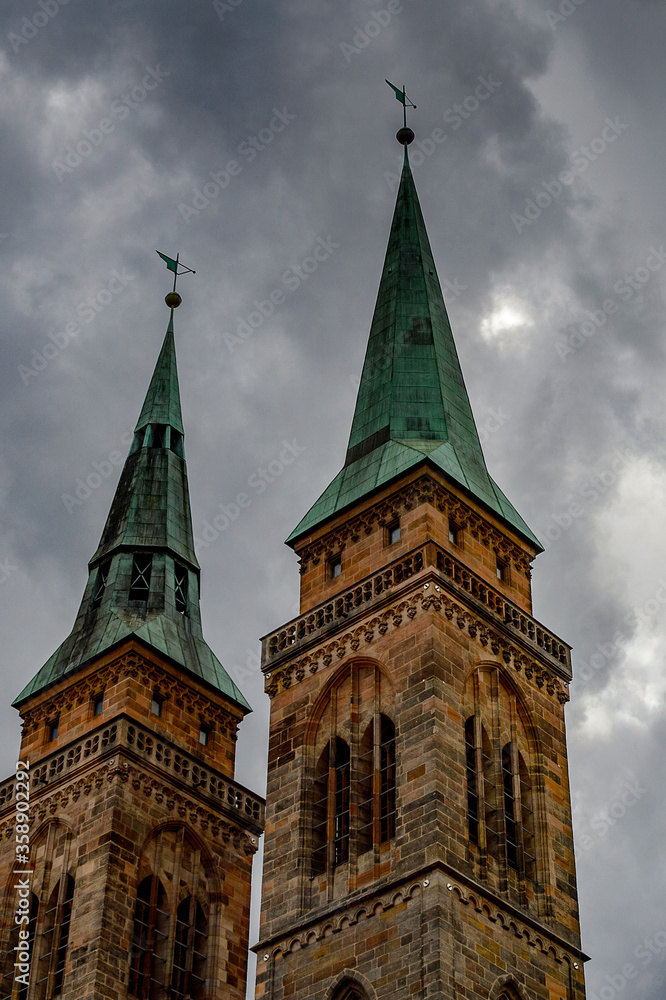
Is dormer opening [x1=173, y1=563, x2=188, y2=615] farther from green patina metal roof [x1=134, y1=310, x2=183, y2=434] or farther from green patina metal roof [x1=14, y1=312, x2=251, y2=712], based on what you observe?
green patina metal roof [x1=134, y1=310, x2=183, y2=434]

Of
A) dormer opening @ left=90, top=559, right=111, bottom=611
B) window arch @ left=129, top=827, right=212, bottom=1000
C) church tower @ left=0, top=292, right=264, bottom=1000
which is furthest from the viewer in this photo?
dormer opening @ left=90, top=559, right=111, bottom=611

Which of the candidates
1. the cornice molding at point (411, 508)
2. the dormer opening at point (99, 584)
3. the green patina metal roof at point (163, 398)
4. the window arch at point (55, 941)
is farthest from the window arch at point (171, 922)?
the green patina metal roof at point (163, 398)

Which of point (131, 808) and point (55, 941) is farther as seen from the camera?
point (131, 808)

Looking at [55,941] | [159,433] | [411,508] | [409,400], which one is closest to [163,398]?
[159,433]

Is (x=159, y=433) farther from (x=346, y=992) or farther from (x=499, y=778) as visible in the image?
(x=346, y=992)

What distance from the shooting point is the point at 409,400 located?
53438 millimetres

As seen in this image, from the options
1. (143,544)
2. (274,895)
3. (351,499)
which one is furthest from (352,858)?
(143,544)

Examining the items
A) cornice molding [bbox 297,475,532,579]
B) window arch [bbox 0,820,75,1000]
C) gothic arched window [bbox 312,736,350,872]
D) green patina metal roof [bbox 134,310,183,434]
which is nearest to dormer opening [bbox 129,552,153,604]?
green patina metal roof [bbox 134,310,183,434]

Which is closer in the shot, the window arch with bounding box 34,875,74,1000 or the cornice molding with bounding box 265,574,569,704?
the cornice molding with bounding box 265,574,569,704

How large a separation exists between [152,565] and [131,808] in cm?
1007

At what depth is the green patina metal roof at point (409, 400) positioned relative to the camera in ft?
167

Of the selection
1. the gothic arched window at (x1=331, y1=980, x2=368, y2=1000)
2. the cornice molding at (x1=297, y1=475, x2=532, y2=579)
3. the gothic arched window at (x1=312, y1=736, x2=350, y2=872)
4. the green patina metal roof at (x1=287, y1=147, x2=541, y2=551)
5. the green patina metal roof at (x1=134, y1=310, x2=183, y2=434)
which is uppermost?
the green patina metal roof at (x1=134, y1=310, x2=183, y2=434)

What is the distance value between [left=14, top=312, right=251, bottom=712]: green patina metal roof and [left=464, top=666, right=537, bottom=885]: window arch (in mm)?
13094

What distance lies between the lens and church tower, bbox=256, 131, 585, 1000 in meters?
42.1
